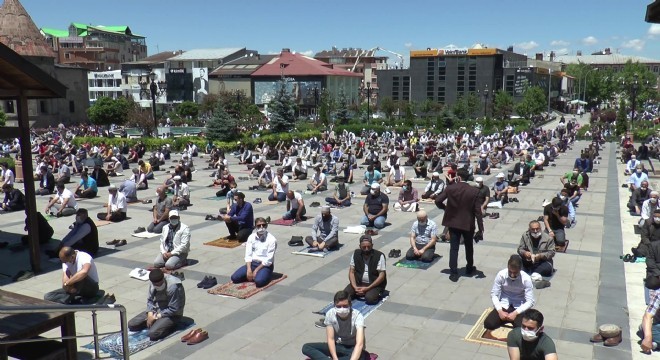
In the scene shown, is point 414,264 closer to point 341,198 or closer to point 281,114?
point 341,198

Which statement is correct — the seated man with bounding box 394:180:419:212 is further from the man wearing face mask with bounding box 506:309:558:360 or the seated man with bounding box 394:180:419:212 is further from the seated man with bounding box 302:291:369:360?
the man wearing face mask with bounding box 506:309:558:360

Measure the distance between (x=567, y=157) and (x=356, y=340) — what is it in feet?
99.9

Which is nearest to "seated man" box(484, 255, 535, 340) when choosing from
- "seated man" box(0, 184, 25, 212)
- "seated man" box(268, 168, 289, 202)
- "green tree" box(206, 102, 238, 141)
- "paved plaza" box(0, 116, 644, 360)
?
"paved plaza" box(0, 116, 644, 360)

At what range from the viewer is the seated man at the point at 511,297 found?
7.77 meters

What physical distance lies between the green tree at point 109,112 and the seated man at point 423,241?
53.4 metres

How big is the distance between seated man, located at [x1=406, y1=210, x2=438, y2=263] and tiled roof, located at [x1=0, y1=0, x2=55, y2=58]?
5519 centimetres

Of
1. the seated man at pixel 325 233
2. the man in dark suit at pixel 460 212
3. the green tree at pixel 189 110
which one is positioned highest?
the green tree at pixel 189 110

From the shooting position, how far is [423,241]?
11.5 meters

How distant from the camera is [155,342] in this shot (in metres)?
7.73

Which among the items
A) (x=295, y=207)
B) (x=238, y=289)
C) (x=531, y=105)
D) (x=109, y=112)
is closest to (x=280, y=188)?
(x=295, y=207)

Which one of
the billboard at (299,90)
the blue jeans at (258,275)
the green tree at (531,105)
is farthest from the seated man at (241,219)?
the billboard at (299,90)

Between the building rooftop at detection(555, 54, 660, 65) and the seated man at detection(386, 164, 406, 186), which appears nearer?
the seated man at detection(386, 164, 406, 186)

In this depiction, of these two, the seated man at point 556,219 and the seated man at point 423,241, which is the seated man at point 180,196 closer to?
the seated man at point 423,241

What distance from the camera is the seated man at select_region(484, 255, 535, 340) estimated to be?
777 centimetres
